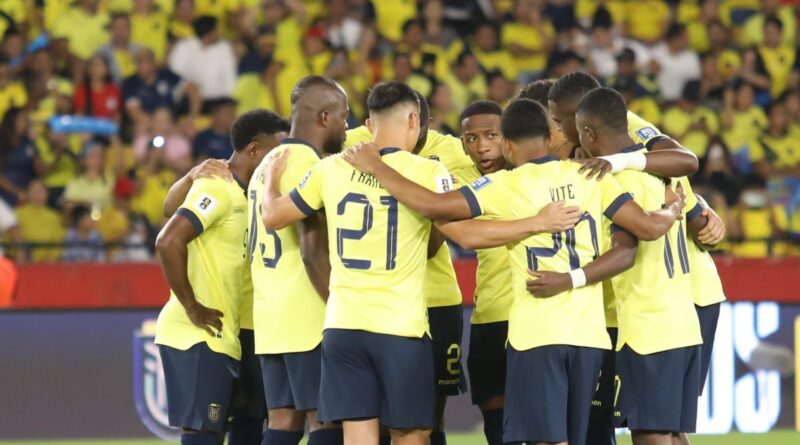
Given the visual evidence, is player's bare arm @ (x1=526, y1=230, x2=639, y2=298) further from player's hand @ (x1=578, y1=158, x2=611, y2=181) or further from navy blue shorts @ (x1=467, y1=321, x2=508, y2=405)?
navy blue shorts @ (x1=467, y1=321, x2=508, y2=405)

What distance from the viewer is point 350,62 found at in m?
15.3

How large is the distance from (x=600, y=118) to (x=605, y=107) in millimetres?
68

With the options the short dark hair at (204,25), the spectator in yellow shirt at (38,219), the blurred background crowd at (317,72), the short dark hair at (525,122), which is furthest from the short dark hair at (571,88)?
the short dark hair at (204,25)

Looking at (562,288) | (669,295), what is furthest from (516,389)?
(669,295)

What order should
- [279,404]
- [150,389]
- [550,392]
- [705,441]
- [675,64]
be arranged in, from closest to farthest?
[550,392] → [279,404] → [705,441] → [150,389] → [675,64]

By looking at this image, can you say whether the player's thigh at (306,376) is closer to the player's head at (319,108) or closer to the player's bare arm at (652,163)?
the player's head at (319,108)

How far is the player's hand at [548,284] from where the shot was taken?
6809 millimetres

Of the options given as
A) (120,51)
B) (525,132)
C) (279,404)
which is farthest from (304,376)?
(120,51)

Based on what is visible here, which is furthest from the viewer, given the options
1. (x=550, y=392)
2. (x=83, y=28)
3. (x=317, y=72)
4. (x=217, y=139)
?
(x=317, y=72)

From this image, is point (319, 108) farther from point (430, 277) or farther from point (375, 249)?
point (430, 277)

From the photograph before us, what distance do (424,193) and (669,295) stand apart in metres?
1.45

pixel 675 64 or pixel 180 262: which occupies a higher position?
pixel 675 64

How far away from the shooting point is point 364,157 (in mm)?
6930

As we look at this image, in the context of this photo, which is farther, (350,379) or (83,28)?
(83,28)
